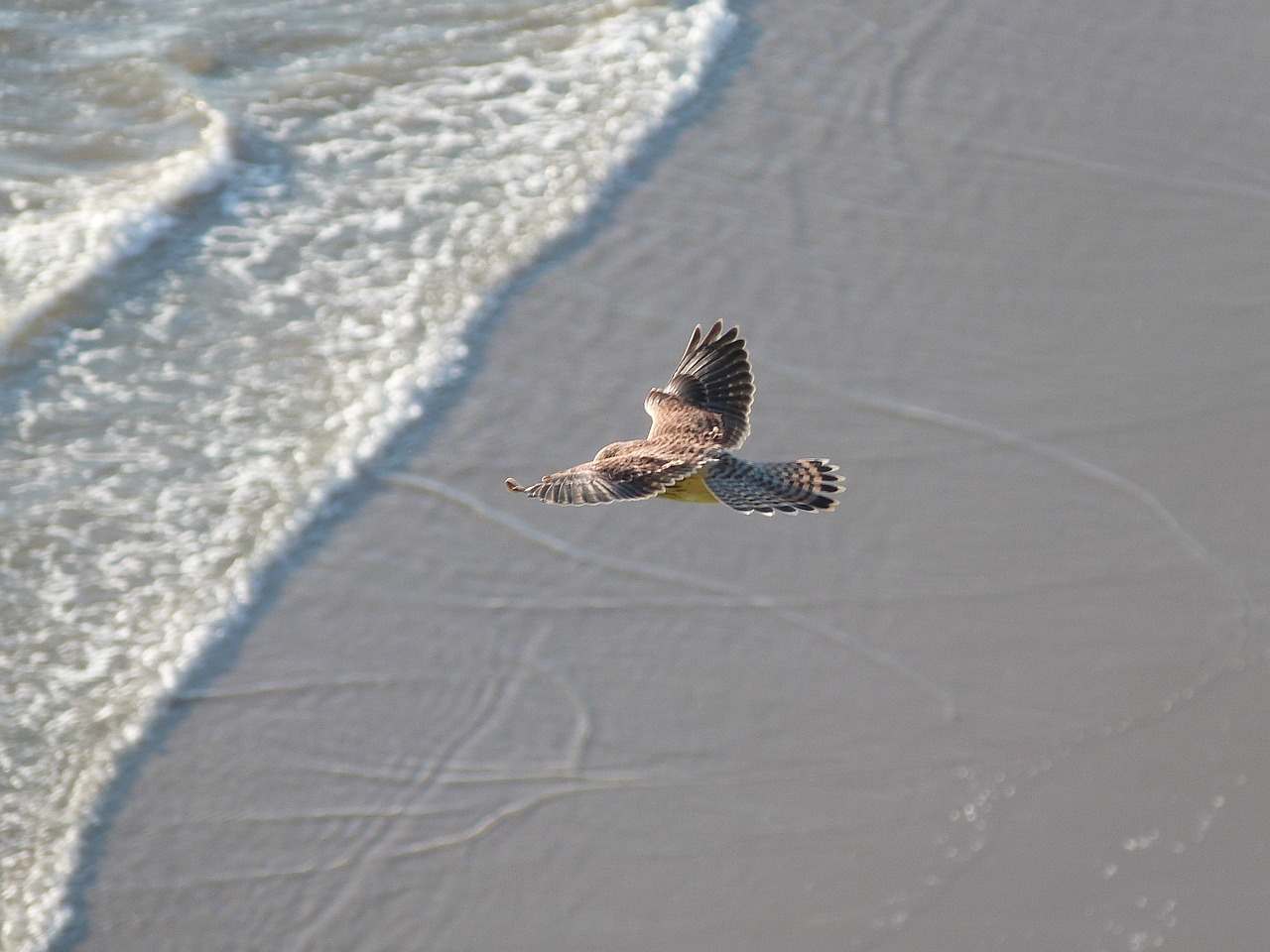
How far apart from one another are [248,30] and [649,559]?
271 inches

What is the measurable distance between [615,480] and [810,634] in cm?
225

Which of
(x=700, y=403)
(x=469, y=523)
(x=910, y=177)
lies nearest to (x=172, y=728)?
(x=469, y=523)

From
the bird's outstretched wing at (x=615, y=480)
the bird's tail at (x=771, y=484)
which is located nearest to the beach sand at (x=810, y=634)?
the bird's tail at (x=771, y=484)

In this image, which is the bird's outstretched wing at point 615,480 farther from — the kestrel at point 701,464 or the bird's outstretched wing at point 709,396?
the bird's outstretched wing at point 709,396

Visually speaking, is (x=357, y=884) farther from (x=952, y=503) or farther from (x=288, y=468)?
(x=952, y=503)

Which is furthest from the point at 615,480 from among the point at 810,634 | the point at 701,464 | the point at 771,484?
the point at 810,634

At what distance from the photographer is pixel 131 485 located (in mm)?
7387

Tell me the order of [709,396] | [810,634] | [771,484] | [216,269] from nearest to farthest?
1. [771,484]
2. [709,396]
3. [810,634]
4. [216,269]

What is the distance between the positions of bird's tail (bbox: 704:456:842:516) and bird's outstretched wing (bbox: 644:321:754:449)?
18 cm

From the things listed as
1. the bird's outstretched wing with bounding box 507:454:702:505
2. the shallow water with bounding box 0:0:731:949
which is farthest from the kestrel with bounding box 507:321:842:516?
the shallow water with bounding box 0:0:731:949

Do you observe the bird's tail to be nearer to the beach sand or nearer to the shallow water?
the beach sand

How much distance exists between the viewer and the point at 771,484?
15.7ft

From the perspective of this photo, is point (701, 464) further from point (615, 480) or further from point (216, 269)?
point (216, 269)

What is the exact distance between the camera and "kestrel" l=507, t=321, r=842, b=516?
4348mm
